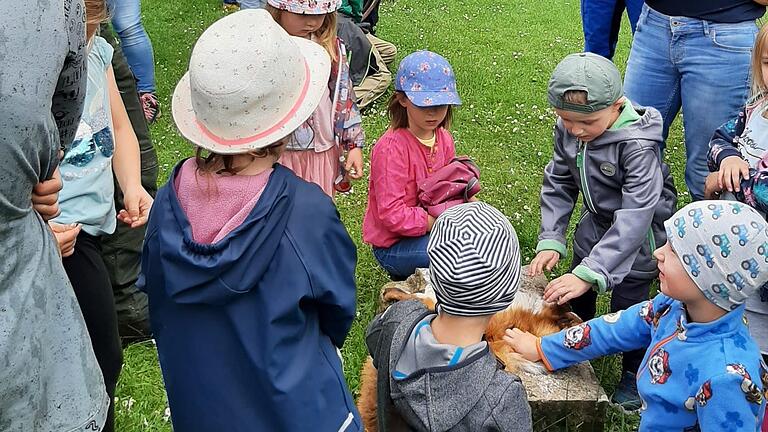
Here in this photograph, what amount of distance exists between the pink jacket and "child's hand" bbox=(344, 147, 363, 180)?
167 mm

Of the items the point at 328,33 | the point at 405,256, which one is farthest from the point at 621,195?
the point at 328,33

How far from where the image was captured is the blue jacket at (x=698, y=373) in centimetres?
215

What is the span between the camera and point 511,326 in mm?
3029

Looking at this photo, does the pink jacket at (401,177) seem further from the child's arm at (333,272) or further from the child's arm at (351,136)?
the child's arm at (333,272)

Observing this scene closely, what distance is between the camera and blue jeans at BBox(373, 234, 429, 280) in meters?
3.70

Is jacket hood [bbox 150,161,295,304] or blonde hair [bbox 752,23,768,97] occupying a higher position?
blonde hair [bbox 752,23,768,97]

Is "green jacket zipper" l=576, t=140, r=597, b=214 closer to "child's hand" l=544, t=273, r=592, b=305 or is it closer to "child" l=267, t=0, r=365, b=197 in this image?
"child's hand" l=544, t=273, r=592, b=305

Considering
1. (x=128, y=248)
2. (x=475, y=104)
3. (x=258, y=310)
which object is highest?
(x=258, y=310)

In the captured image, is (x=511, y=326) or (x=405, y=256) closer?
(x=511, y=326)

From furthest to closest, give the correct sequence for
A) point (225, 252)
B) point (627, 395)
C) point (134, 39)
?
1. point (134, 39)
2. point (627, 395)
3. point (225, 252)

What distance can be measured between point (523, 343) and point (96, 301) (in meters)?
1.49

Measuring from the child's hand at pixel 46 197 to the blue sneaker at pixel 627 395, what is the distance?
240 cm

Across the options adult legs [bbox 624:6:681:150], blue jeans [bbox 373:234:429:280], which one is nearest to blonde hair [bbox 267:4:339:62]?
blue jeans [bbox 373:234:429:280]

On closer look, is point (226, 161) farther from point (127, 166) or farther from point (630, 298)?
point (630, 298)
